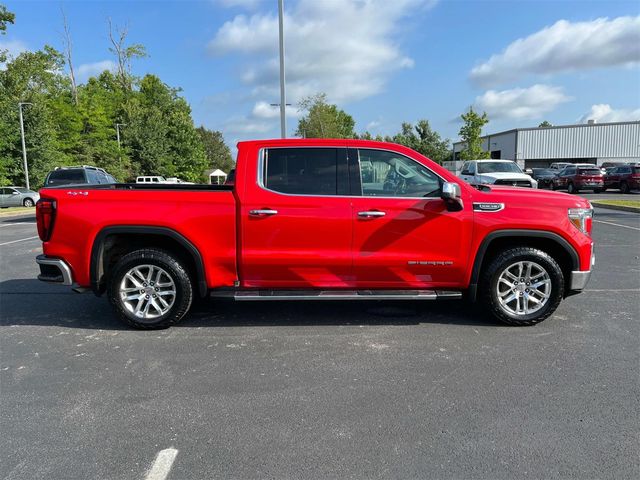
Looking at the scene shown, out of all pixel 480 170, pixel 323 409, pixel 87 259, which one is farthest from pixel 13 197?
pixel 323 409

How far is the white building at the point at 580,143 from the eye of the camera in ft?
189

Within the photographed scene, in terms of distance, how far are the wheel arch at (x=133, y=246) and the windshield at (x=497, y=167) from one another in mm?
16353

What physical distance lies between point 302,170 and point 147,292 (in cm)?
202

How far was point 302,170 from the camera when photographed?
15.5 feet

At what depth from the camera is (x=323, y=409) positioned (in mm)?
3191

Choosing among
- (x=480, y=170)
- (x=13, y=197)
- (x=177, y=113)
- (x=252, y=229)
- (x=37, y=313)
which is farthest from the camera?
(x=177, y=113)

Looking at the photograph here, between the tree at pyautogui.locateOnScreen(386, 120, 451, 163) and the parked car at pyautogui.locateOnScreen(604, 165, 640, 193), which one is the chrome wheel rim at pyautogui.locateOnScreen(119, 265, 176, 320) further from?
the tree at pyautogui.locateOnScreen(386, 120, 451, 163)

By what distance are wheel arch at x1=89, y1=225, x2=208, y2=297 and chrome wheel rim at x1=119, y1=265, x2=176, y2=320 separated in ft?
0.85

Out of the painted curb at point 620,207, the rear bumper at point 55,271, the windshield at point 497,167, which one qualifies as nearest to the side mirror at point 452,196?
the rear bumper at point 55,271

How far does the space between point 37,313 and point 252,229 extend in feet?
9.74

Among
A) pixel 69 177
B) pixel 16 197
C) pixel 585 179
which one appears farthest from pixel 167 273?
pixel 16 197

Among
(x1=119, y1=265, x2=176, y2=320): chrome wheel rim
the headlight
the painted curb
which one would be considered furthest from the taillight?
the painted curb

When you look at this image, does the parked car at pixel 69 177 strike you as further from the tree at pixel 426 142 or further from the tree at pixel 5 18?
the tree at pixel 426 142

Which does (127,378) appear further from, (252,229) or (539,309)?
(539,309)
